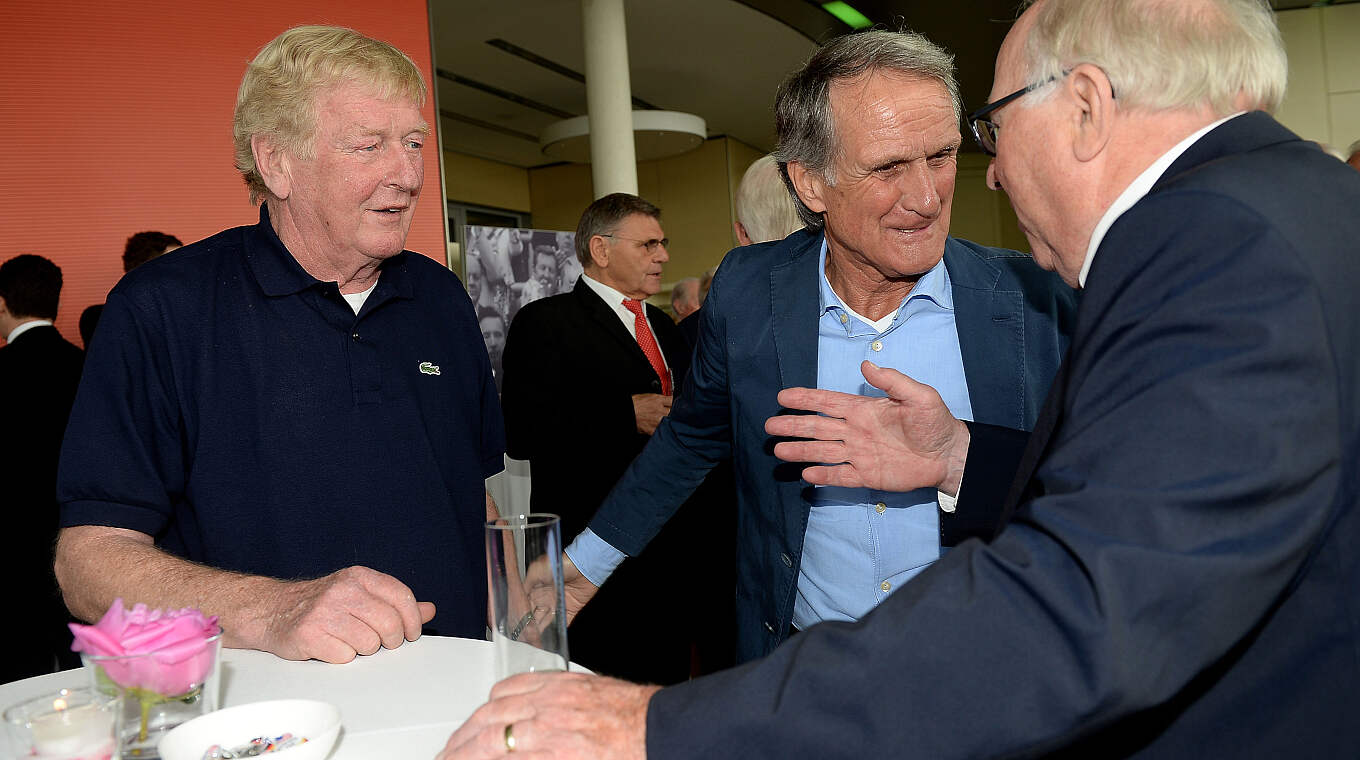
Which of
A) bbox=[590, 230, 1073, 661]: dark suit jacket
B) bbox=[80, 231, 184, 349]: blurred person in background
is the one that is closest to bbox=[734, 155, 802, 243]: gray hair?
bbox=[590, 230, 1073, 661]: dark suit jacket

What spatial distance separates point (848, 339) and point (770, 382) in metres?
0.19

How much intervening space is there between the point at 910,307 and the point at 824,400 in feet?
1.65

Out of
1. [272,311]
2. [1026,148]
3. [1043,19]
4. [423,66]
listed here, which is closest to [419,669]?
[272,311]

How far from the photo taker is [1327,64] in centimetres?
950

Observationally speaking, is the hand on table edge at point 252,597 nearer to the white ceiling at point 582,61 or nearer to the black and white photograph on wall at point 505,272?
the black and white photograph on wall at point 505,272

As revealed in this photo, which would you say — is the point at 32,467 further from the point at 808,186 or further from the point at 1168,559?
the point at 1168,559

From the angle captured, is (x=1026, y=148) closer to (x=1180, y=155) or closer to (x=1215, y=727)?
(x=1180, y=155)

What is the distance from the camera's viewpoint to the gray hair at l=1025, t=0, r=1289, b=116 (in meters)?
0.99

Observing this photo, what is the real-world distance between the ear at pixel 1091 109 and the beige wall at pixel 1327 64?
10.3 metres

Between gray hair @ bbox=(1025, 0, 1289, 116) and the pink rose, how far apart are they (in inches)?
44.5

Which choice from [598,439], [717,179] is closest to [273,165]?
[598,439]

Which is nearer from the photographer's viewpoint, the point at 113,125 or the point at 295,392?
the point at 295,392

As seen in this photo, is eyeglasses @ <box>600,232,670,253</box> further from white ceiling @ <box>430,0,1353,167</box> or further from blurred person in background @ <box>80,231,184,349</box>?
white ceiling @ <box>430,0,1353,167</box>

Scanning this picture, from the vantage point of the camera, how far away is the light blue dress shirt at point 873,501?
181 cm
